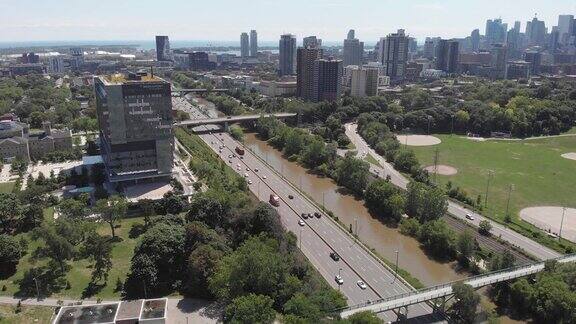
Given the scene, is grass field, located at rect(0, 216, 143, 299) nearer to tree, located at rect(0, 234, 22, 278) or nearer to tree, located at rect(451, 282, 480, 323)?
tree, located at rect(0, 234, 22, 278)

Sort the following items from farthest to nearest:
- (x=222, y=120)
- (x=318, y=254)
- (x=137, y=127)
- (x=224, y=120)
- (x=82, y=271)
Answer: (x=224, y=120) < (x=222, y=120) < (x=137, y=127) < (x=318, y=254) < (x=82, y=271)

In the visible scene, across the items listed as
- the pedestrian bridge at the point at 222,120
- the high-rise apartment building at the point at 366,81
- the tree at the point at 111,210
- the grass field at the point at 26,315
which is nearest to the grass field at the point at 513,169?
the pedestrian bridge at the point at 222,120

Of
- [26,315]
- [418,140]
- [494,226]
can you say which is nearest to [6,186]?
[26,315]

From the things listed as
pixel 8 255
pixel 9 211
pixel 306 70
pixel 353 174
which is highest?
pixel 306 70

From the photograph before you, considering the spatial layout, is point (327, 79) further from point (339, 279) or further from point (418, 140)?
point (339, 279)

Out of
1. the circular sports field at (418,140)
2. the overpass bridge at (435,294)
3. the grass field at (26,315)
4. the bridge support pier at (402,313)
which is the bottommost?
the grass field at (26,315)

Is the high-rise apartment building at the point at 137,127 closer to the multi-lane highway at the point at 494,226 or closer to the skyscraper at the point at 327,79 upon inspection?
the multi-lane highway at the point at 494,226

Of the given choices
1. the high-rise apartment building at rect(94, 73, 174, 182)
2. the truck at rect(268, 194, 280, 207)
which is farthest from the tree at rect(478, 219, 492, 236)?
the high-rise apartment building at rect(94, 73, 174, 182)
